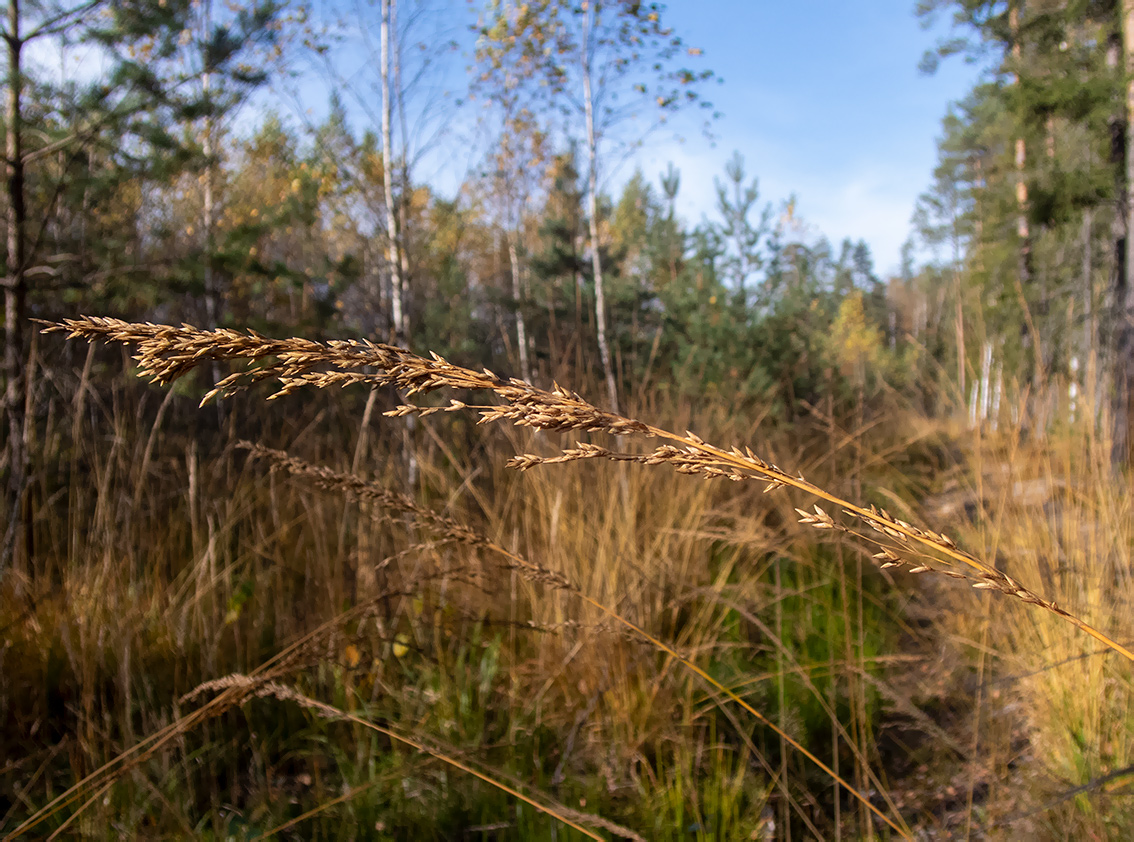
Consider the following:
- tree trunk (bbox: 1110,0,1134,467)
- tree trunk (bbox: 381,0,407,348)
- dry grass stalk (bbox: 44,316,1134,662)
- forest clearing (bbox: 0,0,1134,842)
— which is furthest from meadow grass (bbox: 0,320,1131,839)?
tree trunk (bbox: 1110,0,1134,467)

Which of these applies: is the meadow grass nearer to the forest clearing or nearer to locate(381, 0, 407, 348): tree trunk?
the forest clearing

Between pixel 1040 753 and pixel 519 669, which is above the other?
pixel 519 669

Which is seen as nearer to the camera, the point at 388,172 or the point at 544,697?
the point at 544,697

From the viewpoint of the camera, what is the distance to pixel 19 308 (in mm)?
2945

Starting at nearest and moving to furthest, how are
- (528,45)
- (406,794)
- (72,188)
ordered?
(406,794)
(72,188)
(528,45)

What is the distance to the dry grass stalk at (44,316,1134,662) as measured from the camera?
482mm

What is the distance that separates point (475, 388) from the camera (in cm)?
50

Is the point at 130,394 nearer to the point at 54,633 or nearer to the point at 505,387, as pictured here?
the point at 54,633

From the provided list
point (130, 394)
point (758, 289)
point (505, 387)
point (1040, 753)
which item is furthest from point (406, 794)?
point (758, 289)

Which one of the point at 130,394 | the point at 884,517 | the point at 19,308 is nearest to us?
the point at 884,517

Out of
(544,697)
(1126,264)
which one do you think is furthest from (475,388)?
(1126,264)

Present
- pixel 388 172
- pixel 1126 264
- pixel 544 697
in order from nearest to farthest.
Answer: pixel 544 697
pixel 388 172
pixel 1126 264

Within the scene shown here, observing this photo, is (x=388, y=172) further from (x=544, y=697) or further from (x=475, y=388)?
(x=475, y=388)

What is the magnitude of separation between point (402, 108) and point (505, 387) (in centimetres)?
568
